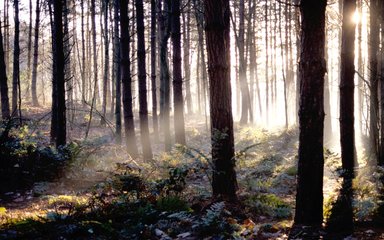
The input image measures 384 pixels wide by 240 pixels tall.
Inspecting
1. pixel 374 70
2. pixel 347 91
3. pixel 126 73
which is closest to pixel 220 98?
pixel 347 91

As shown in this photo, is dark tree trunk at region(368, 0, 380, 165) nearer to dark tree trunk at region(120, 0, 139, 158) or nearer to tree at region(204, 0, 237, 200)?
tree at region(204, 0, 237, 200)

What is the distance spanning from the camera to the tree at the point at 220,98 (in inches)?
248

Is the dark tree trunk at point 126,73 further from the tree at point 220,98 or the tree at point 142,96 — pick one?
the tree at point 220,98

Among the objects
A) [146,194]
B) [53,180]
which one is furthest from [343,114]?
[53,180]

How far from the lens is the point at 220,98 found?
6363 mm

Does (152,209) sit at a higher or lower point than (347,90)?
lower

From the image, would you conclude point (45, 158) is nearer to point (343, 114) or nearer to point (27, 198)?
point (27, 198)

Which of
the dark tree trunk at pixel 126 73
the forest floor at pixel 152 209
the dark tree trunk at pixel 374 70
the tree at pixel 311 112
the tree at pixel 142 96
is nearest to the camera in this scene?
the forest floor at pixel 152 209

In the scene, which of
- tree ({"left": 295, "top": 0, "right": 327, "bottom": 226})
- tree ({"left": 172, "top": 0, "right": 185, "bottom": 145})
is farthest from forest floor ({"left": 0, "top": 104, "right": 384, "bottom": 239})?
tree ({"left": 172, "top": 0, "right": 185, "bottom": 145})

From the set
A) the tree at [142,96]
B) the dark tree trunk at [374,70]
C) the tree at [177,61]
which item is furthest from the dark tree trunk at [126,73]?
the dark tree trunk at [374,70]

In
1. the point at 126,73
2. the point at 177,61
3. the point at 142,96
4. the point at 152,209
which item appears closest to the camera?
the point at 152,209

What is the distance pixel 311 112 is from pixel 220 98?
178 centimetres

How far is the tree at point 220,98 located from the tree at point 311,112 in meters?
1.46

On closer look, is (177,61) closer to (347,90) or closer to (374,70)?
(374,70)
